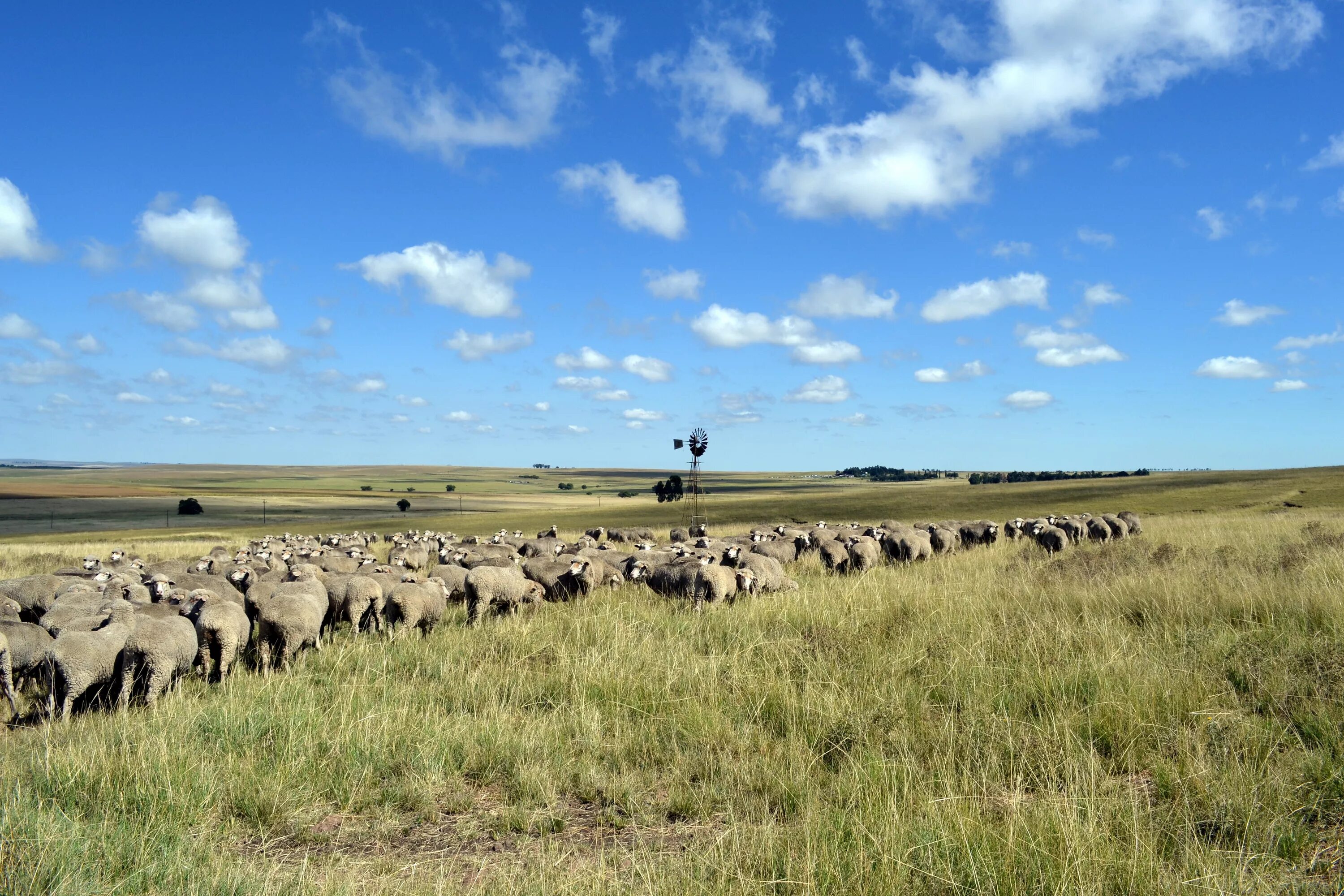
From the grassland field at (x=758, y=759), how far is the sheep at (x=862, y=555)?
7.17 metres

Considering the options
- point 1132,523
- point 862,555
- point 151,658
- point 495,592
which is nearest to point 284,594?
point 151,658

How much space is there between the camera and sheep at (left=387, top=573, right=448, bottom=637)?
12.5 metres

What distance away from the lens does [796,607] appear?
12.0 meters

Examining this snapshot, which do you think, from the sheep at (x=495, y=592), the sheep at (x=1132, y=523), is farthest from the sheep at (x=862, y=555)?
the sheep at (x=1132, y=523)

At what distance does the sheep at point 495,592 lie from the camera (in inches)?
558

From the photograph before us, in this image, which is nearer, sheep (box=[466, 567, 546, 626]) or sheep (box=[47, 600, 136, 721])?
sheep (box=[47, 600, 136, 721])

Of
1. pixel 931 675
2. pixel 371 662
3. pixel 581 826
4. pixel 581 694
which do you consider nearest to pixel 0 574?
pixel 371 662

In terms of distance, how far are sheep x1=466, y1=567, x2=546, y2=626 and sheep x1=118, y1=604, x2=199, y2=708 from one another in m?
5.33

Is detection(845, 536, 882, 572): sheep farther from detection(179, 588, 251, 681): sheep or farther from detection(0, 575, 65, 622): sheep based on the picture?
detection(0, 575, 65, 622): sheep

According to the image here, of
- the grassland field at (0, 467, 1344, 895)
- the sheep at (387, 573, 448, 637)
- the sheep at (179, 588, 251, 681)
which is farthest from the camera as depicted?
the sheep at (387, 573, 448, 637)

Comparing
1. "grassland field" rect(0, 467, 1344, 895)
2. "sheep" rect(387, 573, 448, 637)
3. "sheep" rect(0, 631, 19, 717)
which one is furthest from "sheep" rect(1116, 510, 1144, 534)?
"sheep" rect(0, 631, 19, 717)

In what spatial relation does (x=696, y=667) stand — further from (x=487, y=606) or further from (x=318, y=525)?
(x=318, y=525)

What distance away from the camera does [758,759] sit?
614 cm

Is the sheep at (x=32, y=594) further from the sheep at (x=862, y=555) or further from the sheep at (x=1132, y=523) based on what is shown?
the sheep at (x=1132, y=523)
